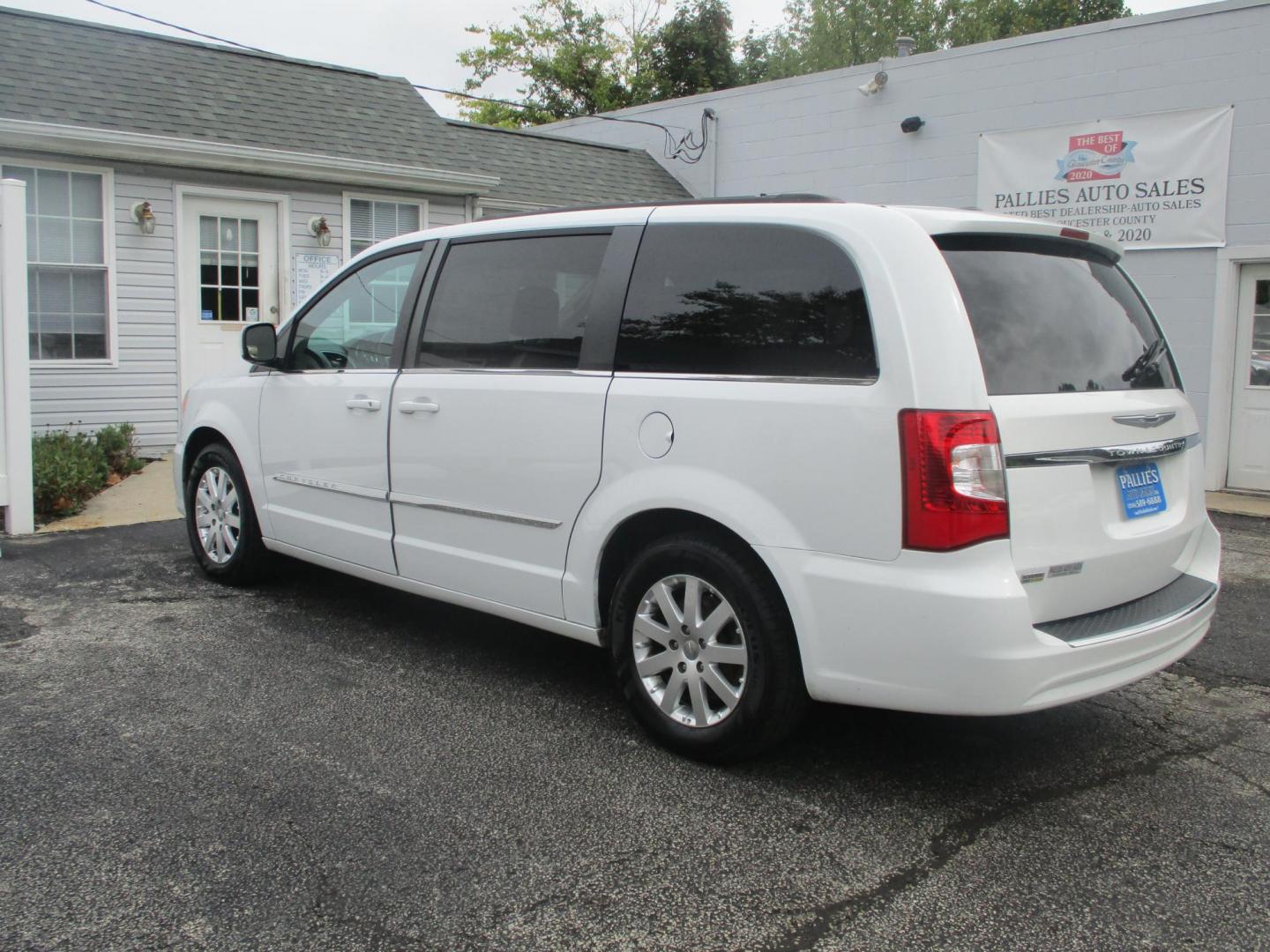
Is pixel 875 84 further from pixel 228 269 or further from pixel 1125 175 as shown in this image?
pixel 228 269

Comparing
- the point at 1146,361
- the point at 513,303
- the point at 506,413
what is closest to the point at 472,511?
the point at 506,413

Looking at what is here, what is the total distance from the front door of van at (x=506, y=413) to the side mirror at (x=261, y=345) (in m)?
1.11

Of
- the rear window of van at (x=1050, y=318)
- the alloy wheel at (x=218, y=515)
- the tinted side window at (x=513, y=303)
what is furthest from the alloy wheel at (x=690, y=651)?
the alloy wheel at (x=218, y=515)

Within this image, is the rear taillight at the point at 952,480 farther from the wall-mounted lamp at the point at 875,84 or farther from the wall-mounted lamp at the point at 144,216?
the wall-mounted lamp at the point at 875,84

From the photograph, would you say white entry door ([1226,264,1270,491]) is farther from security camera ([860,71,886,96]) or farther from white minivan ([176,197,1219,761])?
white minivan ([176,197,1219,761])

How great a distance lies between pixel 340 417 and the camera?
4809 millimetres

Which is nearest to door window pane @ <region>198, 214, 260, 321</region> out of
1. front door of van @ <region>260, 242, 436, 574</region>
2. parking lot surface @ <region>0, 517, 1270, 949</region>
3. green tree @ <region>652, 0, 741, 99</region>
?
front door of van @ <region>260, 242, 436, 574</region>

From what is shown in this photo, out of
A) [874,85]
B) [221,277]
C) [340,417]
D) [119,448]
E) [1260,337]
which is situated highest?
[874,85]

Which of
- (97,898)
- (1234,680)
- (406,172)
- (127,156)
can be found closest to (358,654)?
(97,898)

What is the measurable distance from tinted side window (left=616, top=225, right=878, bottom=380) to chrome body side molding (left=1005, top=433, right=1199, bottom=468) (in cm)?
48

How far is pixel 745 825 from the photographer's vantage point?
310 cm

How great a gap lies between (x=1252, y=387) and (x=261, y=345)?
9.15 meters

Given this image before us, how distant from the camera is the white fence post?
6.93 metres

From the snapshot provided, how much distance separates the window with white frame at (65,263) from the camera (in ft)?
32.1
